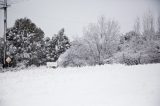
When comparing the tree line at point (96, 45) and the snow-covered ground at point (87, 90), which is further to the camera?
the tree line at point (96, 45)

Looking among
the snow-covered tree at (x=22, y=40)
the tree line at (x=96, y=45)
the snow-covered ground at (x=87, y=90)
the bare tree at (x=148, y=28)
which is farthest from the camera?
the snow-covered tree at (x=22, y=40)

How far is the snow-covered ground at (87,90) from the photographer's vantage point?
411 centimetres

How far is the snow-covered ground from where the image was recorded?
4.11 metres

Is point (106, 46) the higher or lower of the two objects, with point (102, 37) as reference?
lower

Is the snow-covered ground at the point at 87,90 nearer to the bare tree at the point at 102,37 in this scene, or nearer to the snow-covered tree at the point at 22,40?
the bare tree at the point at 102,37

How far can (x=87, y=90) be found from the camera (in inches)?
187

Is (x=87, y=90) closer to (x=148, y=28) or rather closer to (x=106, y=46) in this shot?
(x=148, y=28)

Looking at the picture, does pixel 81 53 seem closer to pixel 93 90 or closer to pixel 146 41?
pixel 146 41

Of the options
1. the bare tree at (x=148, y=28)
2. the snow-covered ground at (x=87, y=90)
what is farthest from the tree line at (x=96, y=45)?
the snow-covered ground at (x=87, y=90)

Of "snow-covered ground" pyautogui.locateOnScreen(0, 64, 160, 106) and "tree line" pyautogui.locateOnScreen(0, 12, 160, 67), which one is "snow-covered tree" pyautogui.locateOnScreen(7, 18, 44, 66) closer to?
"tree line" pyautogui.locateOnScreen(0, 12, 160, 67)

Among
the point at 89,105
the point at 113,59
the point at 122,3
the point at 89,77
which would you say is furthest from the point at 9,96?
the point at 113,59

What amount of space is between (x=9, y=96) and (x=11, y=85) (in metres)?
0.82

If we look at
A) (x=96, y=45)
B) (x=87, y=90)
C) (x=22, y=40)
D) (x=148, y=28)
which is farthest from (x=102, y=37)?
(x=87, y=90)

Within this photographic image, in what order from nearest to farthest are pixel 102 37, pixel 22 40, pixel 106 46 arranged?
pixel 106 46, pixel 102 37, pixel 22 40
